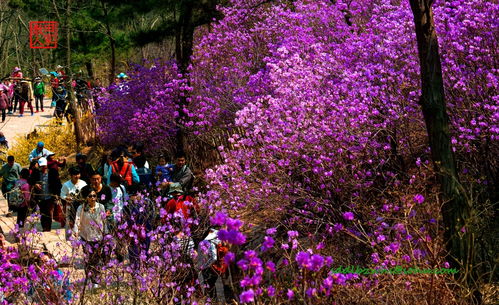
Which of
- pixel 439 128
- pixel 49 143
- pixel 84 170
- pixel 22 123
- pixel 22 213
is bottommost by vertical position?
pixel 22 123

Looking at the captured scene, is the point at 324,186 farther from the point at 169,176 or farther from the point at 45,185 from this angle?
the point at 45,185

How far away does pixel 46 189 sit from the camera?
46.4 feet

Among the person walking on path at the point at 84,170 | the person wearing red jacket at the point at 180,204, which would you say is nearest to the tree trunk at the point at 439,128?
the person wearing red jacket at the point at 180,204

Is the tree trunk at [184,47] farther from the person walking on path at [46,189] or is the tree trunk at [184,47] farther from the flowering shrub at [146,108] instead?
the person walking on path at [46,189]

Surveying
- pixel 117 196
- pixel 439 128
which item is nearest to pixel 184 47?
pixel 117 196

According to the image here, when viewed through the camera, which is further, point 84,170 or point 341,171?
point 84,170

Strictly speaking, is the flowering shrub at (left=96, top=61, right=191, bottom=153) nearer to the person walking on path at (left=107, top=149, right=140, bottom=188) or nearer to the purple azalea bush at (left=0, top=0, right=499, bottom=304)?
the person walking on path at (left=107, top=149, right=140, bottom=188)

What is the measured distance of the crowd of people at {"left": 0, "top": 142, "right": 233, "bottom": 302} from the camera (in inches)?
375

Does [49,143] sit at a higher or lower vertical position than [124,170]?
lower

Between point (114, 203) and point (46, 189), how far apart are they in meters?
4.17

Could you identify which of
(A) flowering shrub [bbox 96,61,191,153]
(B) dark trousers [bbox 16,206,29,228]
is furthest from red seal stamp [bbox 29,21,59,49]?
(B) dark trousers [bbox 16,206,29,228]

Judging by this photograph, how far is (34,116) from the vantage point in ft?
99.0

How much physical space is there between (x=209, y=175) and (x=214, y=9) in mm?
9012

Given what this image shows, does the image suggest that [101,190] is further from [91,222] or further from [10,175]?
[10,175]
